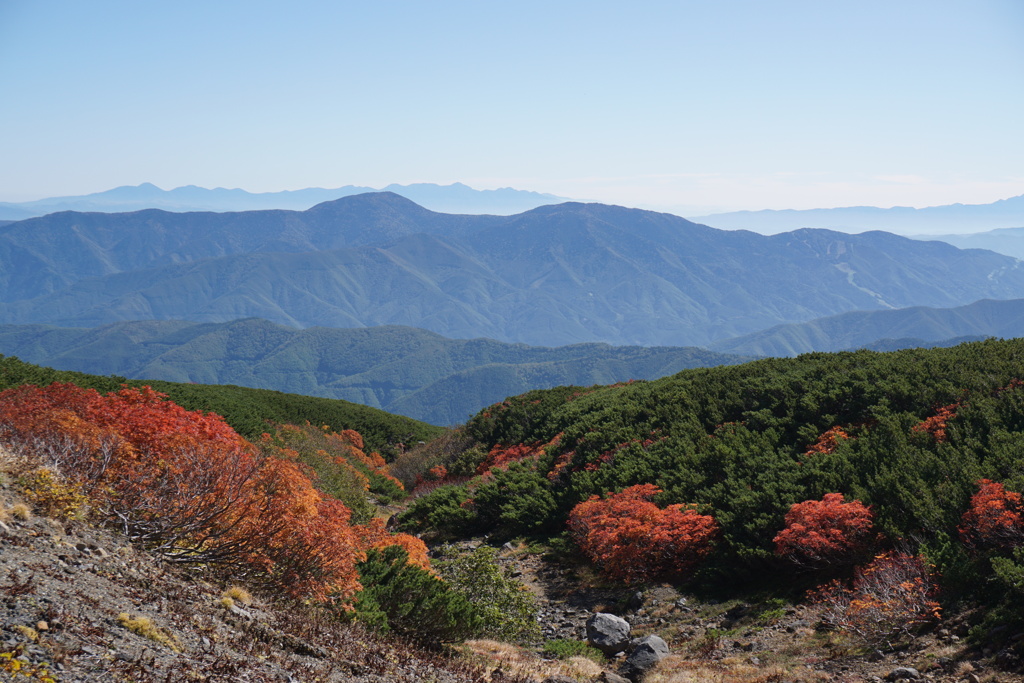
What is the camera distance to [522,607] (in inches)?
587

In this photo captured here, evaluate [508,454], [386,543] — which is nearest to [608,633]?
[386,543]

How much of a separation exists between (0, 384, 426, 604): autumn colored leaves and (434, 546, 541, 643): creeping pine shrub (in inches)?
135

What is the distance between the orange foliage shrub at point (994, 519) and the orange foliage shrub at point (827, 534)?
1.83 m

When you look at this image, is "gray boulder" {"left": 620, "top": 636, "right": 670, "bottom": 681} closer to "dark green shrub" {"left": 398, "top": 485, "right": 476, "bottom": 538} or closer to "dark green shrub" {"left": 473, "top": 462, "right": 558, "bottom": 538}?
"dark green shrub" {"left": 473, "top": 462, "right": 558, "bottom": 538}

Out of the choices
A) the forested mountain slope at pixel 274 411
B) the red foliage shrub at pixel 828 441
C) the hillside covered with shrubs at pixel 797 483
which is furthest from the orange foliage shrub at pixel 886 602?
the forested mountain slope at pixel 274 411

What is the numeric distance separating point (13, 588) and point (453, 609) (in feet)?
21.6

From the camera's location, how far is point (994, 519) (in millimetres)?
12125

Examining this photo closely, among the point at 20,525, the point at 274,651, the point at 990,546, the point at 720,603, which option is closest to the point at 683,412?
the point at 720,603

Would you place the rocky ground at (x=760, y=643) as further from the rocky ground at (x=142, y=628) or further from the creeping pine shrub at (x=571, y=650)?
the rocky ground at (x=142, y=628)

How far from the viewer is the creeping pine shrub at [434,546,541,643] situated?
13.6 metres

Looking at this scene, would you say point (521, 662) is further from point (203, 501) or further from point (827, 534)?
point (827, 534)

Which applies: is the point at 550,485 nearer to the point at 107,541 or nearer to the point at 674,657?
the point at 674,657

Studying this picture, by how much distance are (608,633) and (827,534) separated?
5.17m

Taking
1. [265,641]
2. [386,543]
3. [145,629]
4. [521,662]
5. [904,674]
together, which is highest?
[145,629]
